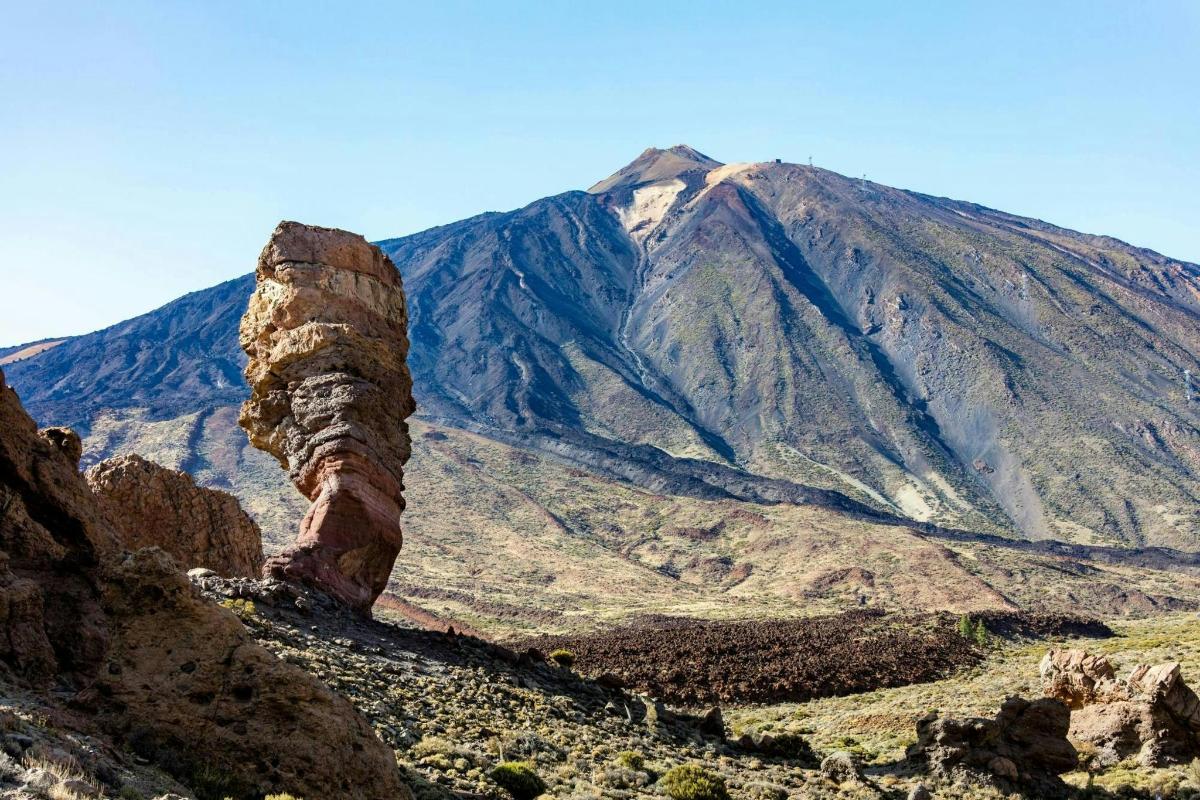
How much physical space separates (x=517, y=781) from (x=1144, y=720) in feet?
43.6

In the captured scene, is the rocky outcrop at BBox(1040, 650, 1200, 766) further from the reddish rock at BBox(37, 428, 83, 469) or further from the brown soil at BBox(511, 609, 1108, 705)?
the reddish rock at BBox(37, 428, 83, 469)

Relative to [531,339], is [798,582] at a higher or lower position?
lower

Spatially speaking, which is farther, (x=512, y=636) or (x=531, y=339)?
(x=531, y=339)

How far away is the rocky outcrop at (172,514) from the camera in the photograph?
25141mm

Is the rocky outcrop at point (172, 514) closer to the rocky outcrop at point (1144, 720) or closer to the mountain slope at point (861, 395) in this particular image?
the rocky outcrop at point (1144, 720)

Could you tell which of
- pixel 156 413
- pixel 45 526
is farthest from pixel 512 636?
pixel 156 413

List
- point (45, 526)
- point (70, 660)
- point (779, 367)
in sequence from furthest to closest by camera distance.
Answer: point (779, 367), point (45, 526), point (70, 660)

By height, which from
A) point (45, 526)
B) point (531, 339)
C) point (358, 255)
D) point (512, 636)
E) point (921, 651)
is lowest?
point (512, 636)

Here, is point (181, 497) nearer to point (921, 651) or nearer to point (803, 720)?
point (803, 720)

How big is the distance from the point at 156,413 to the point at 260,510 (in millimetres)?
51378

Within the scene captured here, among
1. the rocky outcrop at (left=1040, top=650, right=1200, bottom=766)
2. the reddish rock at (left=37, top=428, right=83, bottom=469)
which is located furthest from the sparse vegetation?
the rocky outcrop at (left=1040, top=650, right=1200, bottom=766)

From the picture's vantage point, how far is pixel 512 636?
52281mm

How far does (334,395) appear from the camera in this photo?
2408 centimetres

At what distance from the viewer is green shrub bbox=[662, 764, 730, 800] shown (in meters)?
15.7
